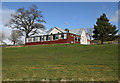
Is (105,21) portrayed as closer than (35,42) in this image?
No

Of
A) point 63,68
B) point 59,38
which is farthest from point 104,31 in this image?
point 63,68

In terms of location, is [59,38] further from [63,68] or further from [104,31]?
[63,68]

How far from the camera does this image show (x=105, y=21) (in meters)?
55.3

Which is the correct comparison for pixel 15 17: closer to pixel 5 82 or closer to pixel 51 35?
pixel 51 35

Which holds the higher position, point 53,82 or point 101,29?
point 101,29

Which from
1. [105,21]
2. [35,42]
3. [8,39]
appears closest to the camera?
[35,42]

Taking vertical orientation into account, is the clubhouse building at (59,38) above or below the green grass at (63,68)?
above

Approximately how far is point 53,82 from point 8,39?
70873mm

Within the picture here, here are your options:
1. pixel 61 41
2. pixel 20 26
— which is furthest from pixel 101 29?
pixel 20 26

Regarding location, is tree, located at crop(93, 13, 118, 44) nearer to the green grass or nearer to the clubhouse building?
the clubhouse building

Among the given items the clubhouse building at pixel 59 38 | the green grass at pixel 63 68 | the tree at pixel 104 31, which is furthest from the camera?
the tree at pixel 104 31

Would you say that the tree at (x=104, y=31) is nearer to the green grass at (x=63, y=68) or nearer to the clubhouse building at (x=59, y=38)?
the clubhouse building at (x=59, y=38)

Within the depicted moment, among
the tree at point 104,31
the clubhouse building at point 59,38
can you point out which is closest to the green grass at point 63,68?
the clubhouse building at point 59,38

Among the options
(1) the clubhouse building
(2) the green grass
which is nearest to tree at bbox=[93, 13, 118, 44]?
(1) the clubhouse building
